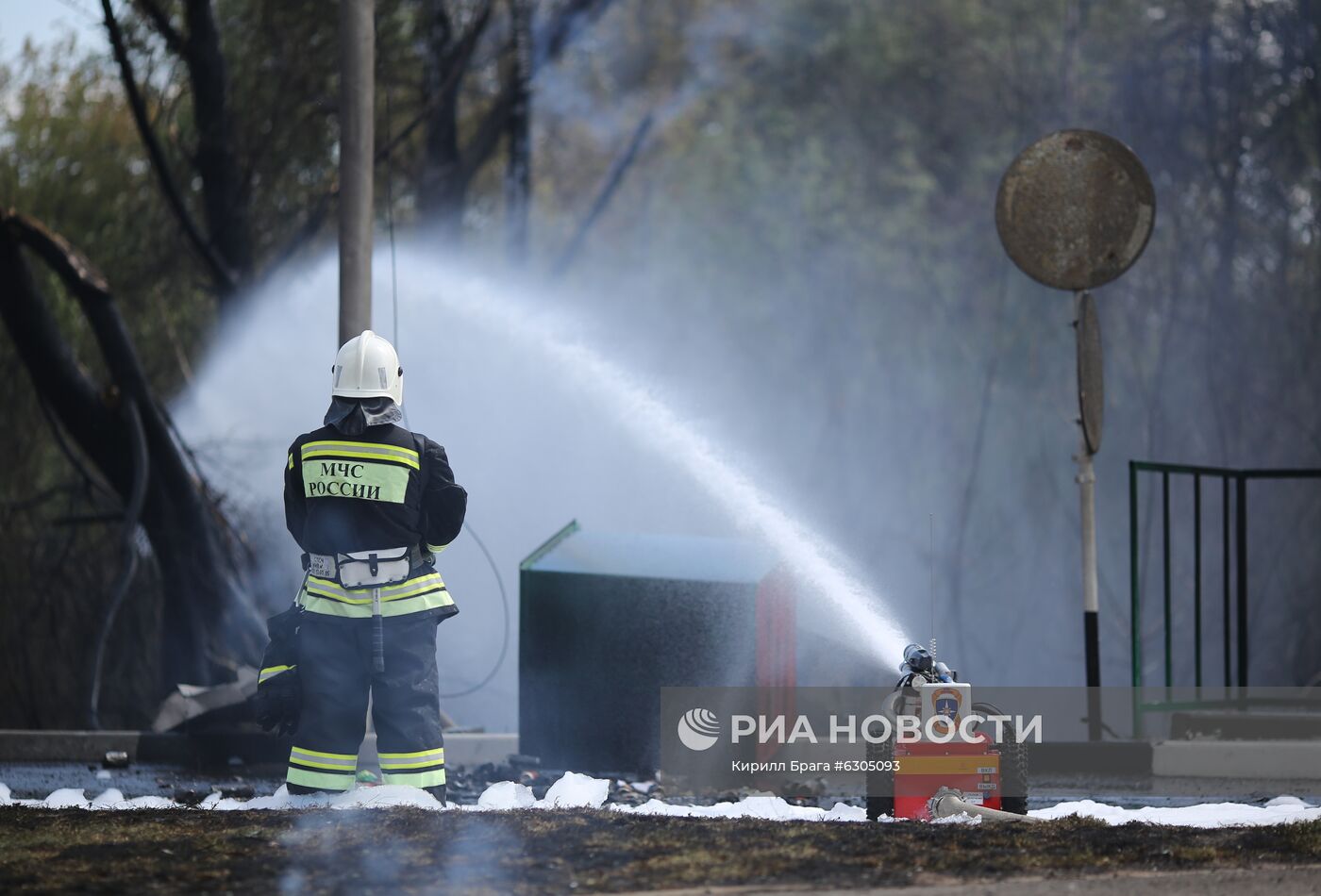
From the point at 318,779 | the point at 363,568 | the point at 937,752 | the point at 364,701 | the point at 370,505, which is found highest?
the point at 370,505

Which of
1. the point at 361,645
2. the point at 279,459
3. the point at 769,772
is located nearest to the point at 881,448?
the point at 279,459

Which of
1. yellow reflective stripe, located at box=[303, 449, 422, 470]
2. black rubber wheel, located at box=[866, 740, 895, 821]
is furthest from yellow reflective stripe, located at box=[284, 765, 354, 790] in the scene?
black rubber wheel, located at box=[866, 740, 895, 821]

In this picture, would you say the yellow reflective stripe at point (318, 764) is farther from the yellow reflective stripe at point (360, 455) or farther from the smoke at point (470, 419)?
the smoke at point (470, 419)

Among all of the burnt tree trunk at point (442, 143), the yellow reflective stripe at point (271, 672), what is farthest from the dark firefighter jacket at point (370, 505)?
the burnt tree trunk at point (442, 143)

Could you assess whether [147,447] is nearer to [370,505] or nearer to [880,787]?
[370,505]

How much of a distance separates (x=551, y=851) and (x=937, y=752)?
1628 mm

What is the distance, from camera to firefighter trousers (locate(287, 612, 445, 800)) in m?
5.78

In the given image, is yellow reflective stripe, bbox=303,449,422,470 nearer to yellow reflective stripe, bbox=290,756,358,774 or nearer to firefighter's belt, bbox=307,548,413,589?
firefighter's belt, bbox=307,548,413,589

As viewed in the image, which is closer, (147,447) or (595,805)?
(595,805)

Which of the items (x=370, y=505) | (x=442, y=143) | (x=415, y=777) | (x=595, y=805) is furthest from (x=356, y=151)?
(x=442, y=143)

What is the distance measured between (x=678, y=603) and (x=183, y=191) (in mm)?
9972

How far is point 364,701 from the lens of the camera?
19.2 feet

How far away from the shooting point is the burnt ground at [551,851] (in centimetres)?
427

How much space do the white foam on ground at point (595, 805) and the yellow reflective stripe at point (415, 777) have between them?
0.04 meters
